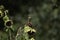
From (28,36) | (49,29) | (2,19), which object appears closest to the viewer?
(28,36)

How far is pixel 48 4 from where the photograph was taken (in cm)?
767

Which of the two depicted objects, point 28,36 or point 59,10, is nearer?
point 28,36

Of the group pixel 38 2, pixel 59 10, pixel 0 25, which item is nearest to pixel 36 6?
pixel 38 2

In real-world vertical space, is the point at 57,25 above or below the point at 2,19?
below

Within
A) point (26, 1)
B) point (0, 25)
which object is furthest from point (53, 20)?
point (0, 25)

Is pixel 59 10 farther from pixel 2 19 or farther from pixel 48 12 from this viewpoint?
pixel 2 19

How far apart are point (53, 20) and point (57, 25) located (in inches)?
5.9

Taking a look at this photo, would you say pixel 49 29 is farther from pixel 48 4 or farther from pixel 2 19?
pixel 2 19

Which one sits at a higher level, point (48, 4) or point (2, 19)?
point (2, 19)

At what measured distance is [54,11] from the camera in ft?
24.9

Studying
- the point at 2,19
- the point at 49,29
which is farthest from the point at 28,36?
the point at 49,29

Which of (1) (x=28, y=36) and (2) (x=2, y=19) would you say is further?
(2) (x=2, y=19)

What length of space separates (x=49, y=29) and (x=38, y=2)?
736mm

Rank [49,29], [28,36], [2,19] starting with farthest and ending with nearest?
[49,29] → [2,19] → [28,36]
